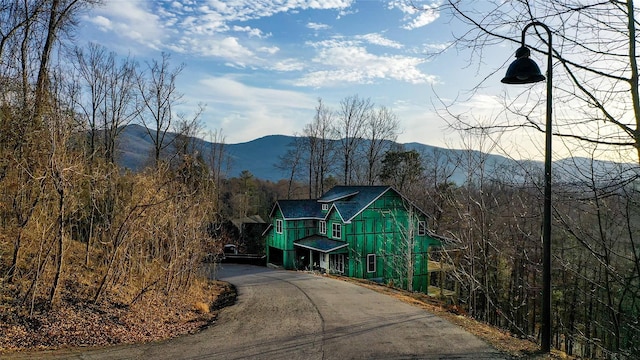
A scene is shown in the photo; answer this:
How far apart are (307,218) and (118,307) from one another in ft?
72.5

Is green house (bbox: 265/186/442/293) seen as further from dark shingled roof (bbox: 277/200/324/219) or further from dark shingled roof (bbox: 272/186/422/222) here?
dark shingled roof (bbox: 277/200/324/219)

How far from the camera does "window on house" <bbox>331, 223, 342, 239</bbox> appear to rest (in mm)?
28219

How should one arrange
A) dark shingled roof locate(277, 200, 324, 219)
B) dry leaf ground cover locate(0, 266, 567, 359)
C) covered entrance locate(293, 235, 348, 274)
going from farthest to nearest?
dark shingled roof locate(277, 200, 324, 219)
covered entrance locate(293, 235, 348, 274)
dry leaf ground cover locate(0, 266, 567, 359)

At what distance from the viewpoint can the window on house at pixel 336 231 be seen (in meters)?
28.2

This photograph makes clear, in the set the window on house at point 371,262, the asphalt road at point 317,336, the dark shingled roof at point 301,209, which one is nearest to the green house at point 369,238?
the window on house at point 371,262

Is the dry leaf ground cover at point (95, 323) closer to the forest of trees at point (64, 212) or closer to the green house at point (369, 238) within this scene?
the forest of trees at point (64, 212)

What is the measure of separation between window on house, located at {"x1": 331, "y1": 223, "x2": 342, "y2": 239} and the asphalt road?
14.5m

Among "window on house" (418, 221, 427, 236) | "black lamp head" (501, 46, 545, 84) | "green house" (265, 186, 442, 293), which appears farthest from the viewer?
"window on house" (418, 221, 427, 236)

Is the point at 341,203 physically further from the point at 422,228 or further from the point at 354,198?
the point at 422,228

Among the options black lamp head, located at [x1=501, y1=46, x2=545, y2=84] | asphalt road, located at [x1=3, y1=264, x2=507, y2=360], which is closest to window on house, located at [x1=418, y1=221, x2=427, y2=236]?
asphalt road, located at [x1=3, y1=264, x2=507, y2=360]

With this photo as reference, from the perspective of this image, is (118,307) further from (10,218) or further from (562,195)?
(562,195)

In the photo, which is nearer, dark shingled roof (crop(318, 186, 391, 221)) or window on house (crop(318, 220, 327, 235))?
dark shingled roof (crop(318, 186, 391, 221))

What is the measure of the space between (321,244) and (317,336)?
1959 cm

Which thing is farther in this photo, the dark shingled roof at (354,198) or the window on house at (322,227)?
the window on house at (322,227)
